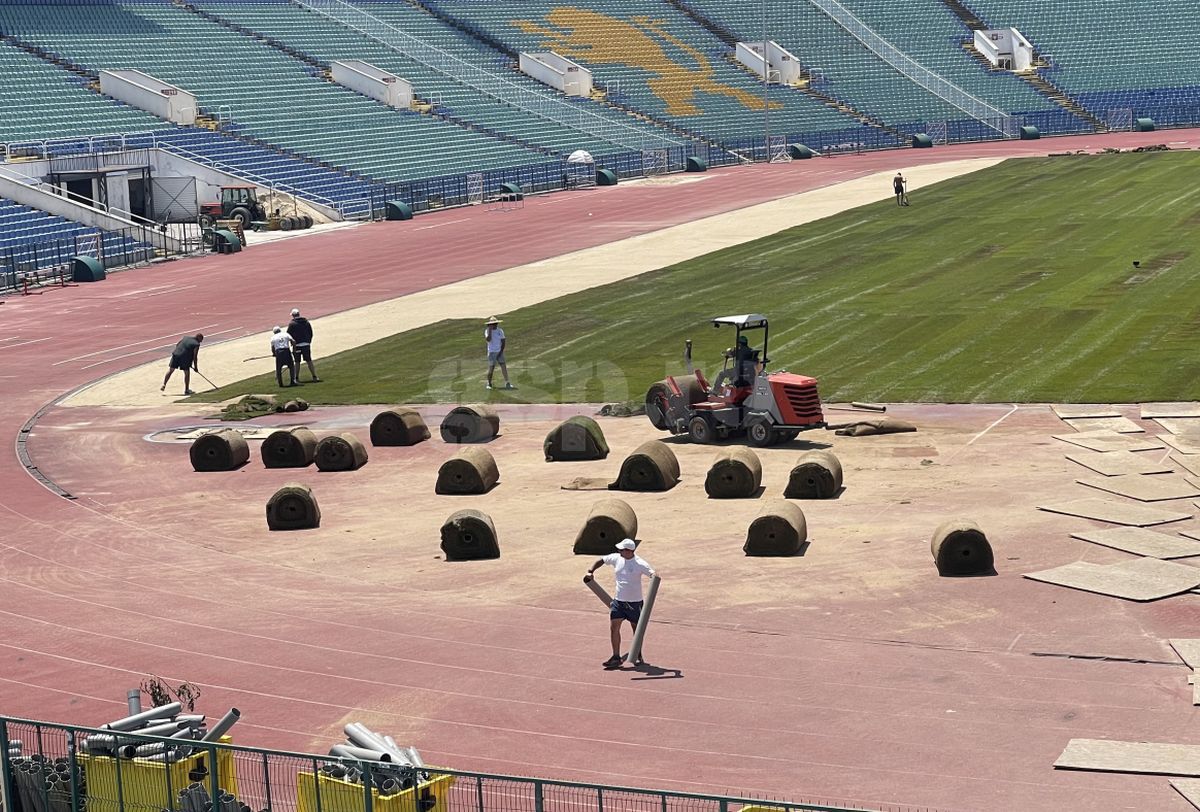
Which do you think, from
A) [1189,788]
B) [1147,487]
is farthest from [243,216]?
[1189,788]

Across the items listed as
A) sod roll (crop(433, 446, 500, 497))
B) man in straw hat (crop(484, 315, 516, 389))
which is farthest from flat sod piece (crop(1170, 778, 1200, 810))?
man in straw hat (crop(484, 315, 516, 389))

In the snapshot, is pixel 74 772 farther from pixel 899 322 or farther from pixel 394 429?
pixel 899 322

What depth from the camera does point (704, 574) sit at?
74.3 ft

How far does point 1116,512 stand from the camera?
24219 millimetres

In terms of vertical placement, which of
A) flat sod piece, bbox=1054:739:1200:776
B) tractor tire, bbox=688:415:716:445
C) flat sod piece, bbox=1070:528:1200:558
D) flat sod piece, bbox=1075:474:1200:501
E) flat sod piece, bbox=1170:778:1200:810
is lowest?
flat sod piece, bbox=1170:778:1200:810

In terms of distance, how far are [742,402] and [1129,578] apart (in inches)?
411

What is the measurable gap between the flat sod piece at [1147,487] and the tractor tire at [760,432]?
5.93m

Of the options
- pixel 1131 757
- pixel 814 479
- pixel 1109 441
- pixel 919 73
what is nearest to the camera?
pixel 1131 757

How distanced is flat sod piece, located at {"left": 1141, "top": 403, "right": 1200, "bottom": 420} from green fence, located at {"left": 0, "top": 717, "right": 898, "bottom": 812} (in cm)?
1822

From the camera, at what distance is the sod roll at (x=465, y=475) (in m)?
27.9

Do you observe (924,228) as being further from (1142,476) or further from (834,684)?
(834,684)

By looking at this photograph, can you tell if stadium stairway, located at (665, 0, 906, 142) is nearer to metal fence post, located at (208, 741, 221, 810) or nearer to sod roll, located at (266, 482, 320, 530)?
sod roll, located at (266, 482, 320, 530)

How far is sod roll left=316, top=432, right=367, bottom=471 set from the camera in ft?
99.5

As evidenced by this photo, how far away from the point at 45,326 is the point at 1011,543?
1375 inches
